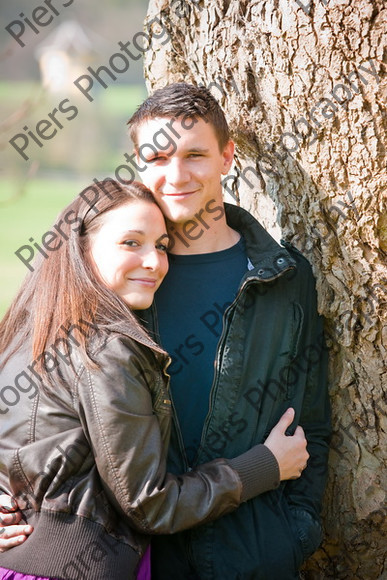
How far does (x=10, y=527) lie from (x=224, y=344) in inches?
32.2

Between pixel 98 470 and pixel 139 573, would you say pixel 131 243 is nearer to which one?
pixel 98 470

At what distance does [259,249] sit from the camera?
2.38m

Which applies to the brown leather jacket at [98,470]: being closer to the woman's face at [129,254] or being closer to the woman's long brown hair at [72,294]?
the woman's long brown hair at [72,294]

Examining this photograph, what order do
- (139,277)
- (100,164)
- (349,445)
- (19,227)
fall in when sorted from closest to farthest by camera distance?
(139,277) < (349,445) < (19,227) < (100,164)

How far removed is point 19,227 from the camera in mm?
15133

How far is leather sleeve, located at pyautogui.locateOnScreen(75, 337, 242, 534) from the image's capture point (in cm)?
191

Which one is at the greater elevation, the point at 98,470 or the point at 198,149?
the point at 198,149

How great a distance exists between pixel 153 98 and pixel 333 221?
28.4 inches

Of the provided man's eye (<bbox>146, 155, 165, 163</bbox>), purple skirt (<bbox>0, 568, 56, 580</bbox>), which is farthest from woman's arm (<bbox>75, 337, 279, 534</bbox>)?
man's eye (<bbox>146, 155, 165, 163</bbox>)

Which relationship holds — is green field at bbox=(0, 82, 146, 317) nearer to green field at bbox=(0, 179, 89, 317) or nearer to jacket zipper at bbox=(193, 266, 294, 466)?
green field at bbox=(0, 179, 89, 317)

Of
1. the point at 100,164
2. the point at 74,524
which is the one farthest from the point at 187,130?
the point at 100,164

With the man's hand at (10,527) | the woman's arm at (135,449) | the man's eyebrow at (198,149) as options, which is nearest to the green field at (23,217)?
the man's eyebrow at (198,149)

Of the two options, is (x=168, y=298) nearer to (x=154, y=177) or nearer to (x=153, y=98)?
(x=154, y=177)

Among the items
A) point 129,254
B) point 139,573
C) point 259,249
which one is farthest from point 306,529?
point 129,254
